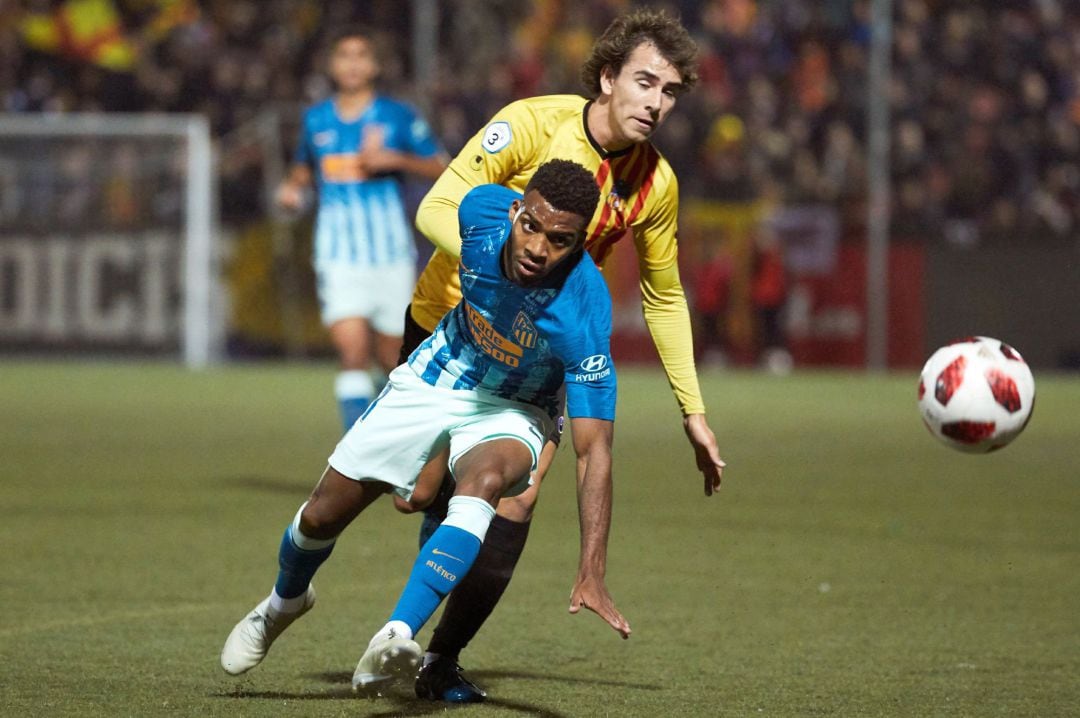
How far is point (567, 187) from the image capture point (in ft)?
15.2

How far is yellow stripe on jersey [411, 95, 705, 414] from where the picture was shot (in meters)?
5.43

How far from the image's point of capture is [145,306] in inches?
818

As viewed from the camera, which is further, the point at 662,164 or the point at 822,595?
the point at 822,595

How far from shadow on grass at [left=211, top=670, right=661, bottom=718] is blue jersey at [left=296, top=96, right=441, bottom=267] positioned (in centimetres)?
495

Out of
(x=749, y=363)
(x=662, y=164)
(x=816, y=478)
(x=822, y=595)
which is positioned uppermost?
(x=662, y=164)

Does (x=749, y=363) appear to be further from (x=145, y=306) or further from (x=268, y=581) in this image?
(x=268, y=581)

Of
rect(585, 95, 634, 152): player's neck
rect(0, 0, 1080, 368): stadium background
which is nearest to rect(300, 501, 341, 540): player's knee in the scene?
rect(585, 95, 634, 152): player's neck

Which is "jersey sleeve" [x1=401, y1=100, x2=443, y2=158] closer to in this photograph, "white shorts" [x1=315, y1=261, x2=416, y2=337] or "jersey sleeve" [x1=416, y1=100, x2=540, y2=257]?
"white shorts" [x1=315, y1=261, x2=416, y2=337]

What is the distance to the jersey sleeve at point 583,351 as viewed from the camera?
477cm

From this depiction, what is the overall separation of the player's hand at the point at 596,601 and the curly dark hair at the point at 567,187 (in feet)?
3.12

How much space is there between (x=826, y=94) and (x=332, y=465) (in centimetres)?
1532

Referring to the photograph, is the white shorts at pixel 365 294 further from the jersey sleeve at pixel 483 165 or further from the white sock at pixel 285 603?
the white sock at pixel 285 603

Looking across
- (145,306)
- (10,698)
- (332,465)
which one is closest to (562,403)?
(332,465)

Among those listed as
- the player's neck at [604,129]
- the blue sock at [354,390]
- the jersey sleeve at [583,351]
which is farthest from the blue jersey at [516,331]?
the blue sock at [354,390]
